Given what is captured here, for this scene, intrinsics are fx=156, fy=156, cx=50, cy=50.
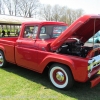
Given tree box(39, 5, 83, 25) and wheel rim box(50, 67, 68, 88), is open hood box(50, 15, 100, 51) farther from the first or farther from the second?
tree box(39, 5, 83, 25)

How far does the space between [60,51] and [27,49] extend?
101 cm

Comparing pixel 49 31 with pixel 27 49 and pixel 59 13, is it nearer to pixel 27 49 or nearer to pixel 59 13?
pixel 27 49

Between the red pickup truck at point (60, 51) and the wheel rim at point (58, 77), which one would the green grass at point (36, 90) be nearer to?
the wheel rim at point (58, 77)

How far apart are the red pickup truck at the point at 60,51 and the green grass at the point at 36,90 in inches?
10.0

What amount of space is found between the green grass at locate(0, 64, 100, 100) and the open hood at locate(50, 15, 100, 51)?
110 cm

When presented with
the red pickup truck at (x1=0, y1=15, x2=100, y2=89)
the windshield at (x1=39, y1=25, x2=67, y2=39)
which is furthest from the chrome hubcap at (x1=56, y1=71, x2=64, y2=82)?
the windshield at (x1=39, y1=25, x2=67, y2=39)

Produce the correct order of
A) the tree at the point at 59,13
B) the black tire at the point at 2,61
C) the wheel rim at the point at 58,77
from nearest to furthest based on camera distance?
1. the wheel rim at the point at 58,77
2. the black tire at the point at 2,61
3. the tree at the point at 59,13

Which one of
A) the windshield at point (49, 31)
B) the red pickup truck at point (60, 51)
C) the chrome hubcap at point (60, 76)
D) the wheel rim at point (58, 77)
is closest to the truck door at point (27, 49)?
the red pickup truck at point (60, 51)

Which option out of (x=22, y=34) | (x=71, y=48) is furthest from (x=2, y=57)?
(x=71, y=48)

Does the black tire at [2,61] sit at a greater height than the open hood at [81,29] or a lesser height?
lesser

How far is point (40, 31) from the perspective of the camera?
4.52 meters

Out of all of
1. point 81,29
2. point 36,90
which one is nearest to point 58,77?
point 36,90

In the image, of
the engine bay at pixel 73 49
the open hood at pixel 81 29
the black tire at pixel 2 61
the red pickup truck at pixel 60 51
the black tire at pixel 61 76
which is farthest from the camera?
the black tire at pixel 2 61

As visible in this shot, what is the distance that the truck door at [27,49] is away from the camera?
14.7 ft
